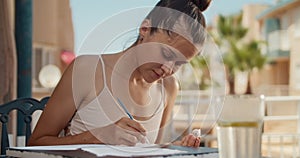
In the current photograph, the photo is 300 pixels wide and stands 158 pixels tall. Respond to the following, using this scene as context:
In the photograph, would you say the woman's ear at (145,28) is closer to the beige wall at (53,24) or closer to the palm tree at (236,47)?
the beige wall at (53,24)

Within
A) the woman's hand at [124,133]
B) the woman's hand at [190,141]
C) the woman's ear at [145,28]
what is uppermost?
the woman's ear at [145,28]

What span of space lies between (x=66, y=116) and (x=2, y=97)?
1434 mm

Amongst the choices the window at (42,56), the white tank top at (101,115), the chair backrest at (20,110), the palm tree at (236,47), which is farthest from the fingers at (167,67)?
the palm tree at (236,47)

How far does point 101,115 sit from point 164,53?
0.27 meters

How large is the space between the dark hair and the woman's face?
0.08 ft

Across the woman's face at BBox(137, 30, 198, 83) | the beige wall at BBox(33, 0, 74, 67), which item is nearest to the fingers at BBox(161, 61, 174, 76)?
the woman's face at BBox(137, 30, 198, 83)

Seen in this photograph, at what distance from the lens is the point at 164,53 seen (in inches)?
49.2

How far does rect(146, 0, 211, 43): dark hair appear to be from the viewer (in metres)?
1.22

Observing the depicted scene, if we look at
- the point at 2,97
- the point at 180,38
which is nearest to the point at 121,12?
the point at 180,38

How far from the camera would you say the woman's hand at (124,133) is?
3.73 ft

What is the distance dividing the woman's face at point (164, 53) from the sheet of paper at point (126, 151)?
26 cm

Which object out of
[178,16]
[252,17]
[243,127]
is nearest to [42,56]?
[178,16]

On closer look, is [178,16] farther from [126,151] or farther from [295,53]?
[295,53]

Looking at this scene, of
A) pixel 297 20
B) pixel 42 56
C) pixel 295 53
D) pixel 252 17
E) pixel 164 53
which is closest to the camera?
pixel 164 53
